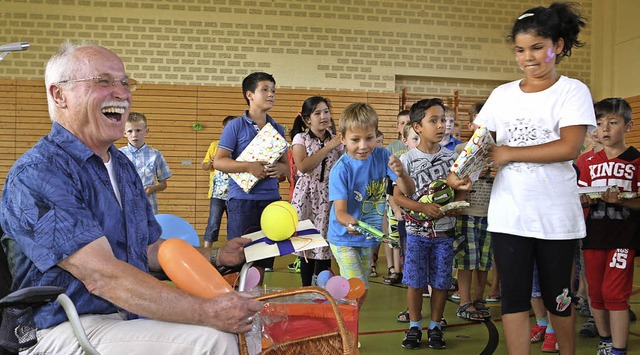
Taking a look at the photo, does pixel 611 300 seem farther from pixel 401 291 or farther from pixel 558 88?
pixel 401 291

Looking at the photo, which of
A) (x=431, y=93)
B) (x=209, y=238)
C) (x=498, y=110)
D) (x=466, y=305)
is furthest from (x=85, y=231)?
(x=431, y=93)

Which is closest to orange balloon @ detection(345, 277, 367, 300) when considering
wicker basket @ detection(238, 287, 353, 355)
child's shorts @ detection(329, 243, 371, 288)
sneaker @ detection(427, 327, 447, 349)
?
child's shorts @ detection(329, 243, 371, 288)

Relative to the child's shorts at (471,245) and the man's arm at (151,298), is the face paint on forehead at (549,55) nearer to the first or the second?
the man's arm at (151,298)

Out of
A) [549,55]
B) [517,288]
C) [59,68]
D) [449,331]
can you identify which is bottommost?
[449,331]

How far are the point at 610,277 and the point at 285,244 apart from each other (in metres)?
2.15

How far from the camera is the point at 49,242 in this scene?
155 cm

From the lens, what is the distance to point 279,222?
1889mm

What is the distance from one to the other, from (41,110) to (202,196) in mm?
3012

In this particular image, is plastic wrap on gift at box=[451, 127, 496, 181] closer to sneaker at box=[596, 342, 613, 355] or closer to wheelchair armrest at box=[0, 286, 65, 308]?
sneaker at box=[596, 342, 613, 355]

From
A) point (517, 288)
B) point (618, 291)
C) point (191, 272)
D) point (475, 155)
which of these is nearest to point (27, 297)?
point (191, 272)

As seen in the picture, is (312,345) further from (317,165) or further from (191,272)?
(317,165)

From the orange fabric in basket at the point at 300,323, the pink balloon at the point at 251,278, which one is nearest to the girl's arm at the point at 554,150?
the orange fabric in basket at the point at 300,323

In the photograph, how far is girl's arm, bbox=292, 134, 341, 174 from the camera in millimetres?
4215

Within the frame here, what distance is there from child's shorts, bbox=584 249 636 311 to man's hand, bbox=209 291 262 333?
2370 millimetres
